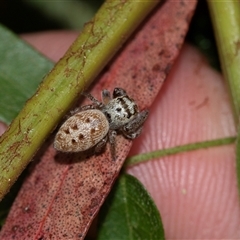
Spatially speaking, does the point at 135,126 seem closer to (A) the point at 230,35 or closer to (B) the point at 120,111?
(B) the point at 120,111

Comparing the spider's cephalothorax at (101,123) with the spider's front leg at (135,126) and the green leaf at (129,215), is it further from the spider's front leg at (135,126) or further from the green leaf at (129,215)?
the green leaf at (129,215)

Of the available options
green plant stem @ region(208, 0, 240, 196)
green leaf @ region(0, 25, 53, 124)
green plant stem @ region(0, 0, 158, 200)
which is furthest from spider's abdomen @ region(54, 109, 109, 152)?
green plant stem @ region(208, 0, 240, 196)

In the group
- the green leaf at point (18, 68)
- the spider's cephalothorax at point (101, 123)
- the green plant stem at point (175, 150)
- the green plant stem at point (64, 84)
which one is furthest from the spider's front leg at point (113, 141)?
the green leaf at point (18, 68)

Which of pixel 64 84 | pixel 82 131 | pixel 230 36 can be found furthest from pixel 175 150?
pixel 64 84

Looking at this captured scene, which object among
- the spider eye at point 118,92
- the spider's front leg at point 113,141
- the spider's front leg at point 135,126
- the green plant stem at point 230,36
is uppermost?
the green plant stem at point 230,36

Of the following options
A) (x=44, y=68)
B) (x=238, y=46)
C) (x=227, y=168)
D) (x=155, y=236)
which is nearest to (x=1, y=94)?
(x=44, y=68)

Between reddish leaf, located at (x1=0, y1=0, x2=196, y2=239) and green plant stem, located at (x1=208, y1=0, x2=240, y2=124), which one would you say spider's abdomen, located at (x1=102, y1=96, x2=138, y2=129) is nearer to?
reddish leaf, located at (x1=0, y1=0, x2=196, y2=239)
